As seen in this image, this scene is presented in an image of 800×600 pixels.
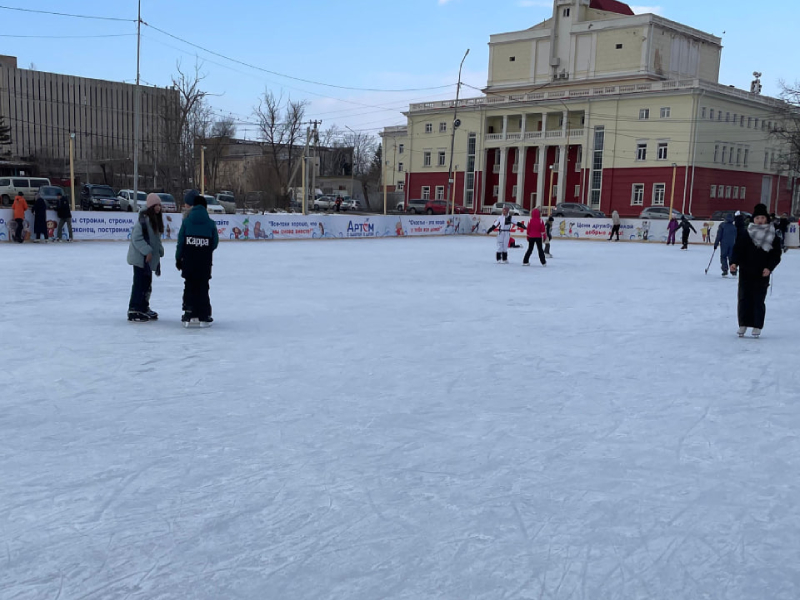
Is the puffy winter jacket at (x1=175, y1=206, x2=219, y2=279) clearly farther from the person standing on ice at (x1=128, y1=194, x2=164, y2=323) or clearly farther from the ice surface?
the ice surface

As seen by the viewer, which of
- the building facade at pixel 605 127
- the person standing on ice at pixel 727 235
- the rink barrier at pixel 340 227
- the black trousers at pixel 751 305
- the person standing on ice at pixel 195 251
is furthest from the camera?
the building facade at pixel 605 127

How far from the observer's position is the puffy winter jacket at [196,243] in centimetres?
893

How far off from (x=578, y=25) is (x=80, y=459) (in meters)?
68.1

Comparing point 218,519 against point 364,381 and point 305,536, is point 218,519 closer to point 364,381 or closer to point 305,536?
point 305,536

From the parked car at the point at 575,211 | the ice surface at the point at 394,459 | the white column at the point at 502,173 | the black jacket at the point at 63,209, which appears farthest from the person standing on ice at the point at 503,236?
the white column at the point at 502,173

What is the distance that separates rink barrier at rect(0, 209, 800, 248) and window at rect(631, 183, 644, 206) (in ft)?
71.5

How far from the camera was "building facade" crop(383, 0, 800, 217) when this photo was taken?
57.4m

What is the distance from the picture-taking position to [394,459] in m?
4.57

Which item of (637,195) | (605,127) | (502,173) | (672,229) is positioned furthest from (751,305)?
(502,173)

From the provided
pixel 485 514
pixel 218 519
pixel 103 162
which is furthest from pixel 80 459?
pixel 103 162

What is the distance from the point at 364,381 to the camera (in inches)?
260

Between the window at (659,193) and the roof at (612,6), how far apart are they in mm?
19714

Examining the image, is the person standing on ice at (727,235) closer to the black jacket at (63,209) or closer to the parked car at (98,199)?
the black jacket at (63,209)

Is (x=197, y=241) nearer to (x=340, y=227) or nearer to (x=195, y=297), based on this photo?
(x=195, y=297)
